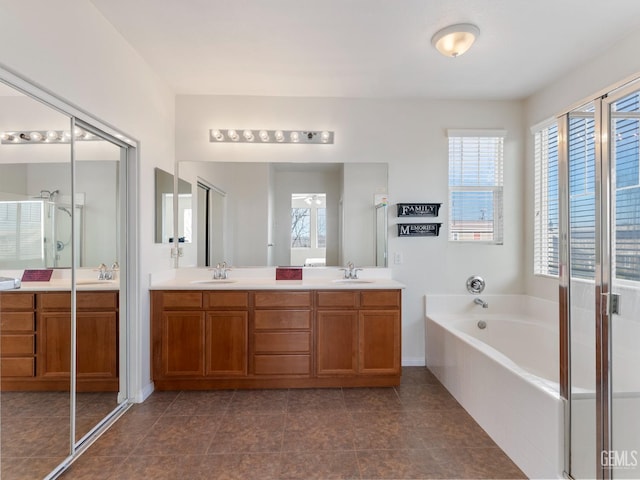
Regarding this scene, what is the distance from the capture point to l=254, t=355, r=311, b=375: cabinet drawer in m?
2.79

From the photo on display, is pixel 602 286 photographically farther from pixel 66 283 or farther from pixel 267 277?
pixel 66 283

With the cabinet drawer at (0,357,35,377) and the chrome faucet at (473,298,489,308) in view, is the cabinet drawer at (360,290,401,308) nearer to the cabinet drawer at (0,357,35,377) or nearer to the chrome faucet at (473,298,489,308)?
the chrome faucet at (473,298,489,308)

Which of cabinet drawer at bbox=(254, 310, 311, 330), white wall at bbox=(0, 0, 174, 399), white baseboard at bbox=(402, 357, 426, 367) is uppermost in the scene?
white wall at bbox=(0, 0, 174, 399)

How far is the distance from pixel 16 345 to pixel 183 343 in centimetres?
129

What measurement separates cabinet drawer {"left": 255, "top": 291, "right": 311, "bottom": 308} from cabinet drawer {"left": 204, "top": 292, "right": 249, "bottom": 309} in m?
0.11

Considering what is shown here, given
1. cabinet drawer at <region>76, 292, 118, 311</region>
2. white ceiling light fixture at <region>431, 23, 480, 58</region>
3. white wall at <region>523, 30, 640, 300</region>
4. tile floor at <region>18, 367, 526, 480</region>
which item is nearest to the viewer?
tile floor at <region>18, 367, 526, 480</region>

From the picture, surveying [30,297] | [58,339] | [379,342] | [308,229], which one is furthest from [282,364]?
[30,297]

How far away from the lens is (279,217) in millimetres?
3275

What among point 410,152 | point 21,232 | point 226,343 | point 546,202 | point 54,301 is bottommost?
point 226,343

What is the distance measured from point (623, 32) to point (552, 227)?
1.55 meters

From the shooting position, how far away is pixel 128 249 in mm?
2537

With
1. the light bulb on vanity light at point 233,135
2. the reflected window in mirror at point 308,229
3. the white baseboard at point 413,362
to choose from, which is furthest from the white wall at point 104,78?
the white baseboard at point 413,362

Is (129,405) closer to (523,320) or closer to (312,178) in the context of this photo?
(312,178)

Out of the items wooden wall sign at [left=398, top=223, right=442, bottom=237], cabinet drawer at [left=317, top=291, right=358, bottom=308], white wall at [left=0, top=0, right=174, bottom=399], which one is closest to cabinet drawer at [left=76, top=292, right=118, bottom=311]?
white wall at [left=0, top=0, right=174, bottom=399]
